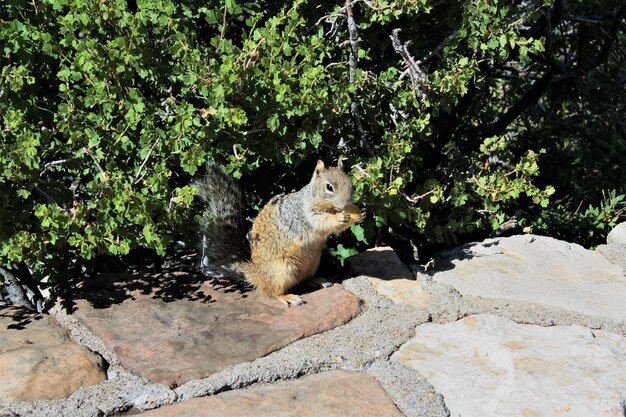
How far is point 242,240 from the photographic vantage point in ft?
13.1

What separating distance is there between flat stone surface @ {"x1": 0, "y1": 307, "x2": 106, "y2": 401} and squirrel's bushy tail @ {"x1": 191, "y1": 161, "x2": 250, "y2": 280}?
2.85 ft

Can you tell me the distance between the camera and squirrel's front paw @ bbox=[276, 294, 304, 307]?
3645mm

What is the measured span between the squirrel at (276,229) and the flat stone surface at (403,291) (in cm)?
30

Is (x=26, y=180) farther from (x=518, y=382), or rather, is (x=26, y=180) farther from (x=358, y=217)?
(x=518, y=382)

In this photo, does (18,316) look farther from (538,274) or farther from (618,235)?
(618,235)

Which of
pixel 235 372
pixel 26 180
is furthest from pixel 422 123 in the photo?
pixel 26 180

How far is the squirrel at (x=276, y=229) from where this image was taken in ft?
12.4

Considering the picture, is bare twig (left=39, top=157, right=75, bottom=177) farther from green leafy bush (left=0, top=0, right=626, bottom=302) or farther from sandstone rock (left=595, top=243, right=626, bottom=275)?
sandstone rock (left=595, top=243, right=626, bottom=275)

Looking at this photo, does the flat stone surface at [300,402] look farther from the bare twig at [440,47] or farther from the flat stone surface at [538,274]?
the bare twig at [440,47]

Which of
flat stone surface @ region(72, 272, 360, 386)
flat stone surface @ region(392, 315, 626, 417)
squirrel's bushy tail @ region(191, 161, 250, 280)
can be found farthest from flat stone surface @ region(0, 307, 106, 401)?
flat stone surface @ region(392, 315, 626, 417)

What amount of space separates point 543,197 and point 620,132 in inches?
49.8

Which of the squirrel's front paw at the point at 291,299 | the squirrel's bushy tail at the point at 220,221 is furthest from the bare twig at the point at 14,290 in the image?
the squirrel's front paw at the point at 291,299

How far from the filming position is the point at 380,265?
400 centimetres

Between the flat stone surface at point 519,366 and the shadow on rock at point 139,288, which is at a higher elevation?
the shadow on rock at point 139,288
